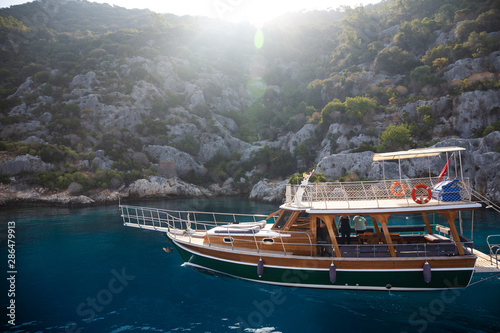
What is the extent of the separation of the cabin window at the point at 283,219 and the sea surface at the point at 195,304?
2.59m

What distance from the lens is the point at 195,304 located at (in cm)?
970

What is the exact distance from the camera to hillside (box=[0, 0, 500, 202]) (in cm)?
4003

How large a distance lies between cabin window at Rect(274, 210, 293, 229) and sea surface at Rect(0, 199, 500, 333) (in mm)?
2593

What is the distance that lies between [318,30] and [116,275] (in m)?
112

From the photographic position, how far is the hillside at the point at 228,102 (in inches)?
1576

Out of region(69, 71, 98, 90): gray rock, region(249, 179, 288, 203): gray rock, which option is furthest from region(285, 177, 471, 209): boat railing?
region(69, 71, 98, 90): gray rock

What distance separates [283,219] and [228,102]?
68.6m


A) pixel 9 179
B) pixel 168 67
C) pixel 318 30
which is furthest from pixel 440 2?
pixel 9 179

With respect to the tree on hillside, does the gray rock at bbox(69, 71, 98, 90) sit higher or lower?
higher

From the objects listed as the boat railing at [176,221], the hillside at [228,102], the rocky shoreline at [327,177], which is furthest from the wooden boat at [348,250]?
the hillside at [228,102]

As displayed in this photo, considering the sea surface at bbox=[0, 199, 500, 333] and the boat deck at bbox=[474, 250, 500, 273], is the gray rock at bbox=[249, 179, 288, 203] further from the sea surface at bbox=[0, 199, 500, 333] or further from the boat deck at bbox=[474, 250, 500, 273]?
the boat deck at bbox=[474, 250, 500, 273]

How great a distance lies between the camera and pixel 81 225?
23.6m

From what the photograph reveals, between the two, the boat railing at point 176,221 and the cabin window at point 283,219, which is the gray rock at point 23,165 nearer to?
the boat railing at point 176,221

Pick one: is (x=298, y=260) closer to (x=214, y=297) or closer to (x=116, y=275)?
(x=214, y=297)
